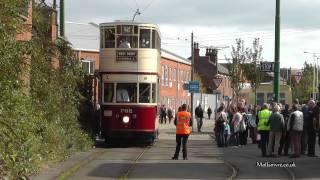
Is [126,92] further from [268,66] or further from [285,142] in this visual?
[285,142]

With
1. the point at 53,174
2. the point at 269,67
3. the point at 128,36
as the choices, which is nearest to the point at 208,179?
the point at 53,174

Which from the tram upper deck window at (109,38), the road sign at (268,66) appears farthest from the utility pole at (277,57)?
the tram upper deck window at (109,38)

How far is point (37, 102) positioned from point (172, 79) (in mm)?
66348

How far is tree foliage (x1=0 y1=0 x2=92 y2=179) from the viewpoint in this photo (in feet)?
42.5

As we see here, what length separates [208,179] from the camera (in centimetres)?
1474

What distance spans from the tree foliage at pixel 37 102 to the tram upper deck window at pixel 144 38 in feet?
9.95

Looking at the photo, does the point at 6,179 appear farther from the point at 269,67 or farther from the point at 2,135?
the point at 269,67

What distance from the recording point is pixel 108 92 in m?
26.2

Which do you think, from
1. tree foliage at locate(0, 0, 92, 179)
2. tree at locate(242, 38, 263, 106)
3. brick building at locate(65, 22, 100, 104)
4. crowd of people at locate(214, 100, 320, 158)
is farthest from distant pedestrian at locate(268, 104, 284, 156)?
brick building at locate(65, 22, 100, 104)

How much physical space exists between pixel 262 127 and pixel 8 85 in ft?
33.2

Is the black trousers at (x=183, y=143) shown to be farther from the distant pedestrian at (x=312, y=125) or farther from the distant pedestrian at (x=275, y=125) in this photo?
the distant pedestrian at (x=312, y=125)

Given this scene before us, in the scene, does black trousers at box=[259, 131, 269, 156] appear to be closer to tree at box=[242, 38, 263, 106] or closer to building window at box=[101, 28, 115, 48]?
building window at box=[101, 28, 115, 48]

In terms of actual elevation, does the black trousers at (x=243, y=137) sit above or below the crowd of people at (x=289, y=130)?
below

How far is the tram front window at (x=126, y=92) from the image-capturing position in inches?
1022
